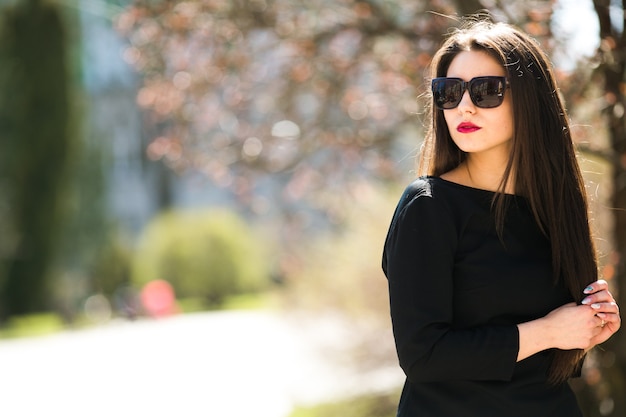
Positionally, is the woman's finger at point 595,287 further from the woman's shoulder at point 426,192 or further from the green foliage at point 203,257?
the green foliage at point 203,257

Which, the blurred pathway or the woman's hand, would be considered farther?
the blurred pathway

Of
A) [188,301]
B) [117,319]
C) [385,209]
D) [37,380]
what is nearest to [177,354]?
[37,380]

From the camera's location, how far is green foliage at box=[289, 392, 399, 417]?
8328 mm

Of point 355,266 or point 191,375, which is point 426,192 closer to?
point 355,266

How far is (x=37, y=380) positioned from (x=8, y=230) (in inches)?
474

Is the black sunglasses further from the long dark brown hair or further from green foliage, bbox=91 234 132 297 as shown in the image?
green foliage, bbox=91 234 132 297

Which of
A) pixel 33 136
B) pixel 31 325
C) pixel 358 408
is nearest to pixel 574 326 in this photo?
pixel 358 408

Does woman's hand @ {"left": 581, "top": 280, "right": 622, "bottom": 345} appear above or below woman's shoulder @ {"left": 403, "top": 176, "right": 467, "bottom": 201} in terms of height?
below

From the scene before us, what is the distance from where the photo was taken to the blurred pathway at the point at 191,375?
8984 millimetres

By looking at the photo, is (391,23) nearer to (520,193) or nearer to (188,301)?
(520,193)

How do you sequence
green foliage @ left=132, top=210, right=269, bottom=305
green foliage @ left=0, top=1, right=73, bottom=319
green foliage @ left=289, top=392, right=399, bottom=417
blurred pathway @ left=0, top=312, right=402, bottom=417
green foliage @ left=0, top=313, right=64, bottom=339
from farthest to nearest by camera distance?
green foliage @ left=132, top=210, right=269, bottom=305, green foliage @ left=0, top=1, right=73, bottom=319, green foliage @ left=0, top=313, right=64, bottom=339, blurred pathway @ left=0, top=312, right=402, bottom=417, green foliage @ left=289, top=392, right=399, bottom=417

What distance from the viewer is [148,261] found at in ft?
91.7

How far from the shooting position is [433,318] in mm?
2111

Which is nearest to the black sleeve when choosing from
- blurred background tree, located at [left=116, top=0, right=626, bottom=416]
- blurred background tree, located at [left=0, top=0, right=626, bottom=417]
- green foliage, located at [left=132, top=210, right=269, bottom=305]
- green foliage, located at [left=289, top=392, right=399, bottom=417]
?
blurred background tree, located at [left=0, top=0, right=626, bottom=417]
